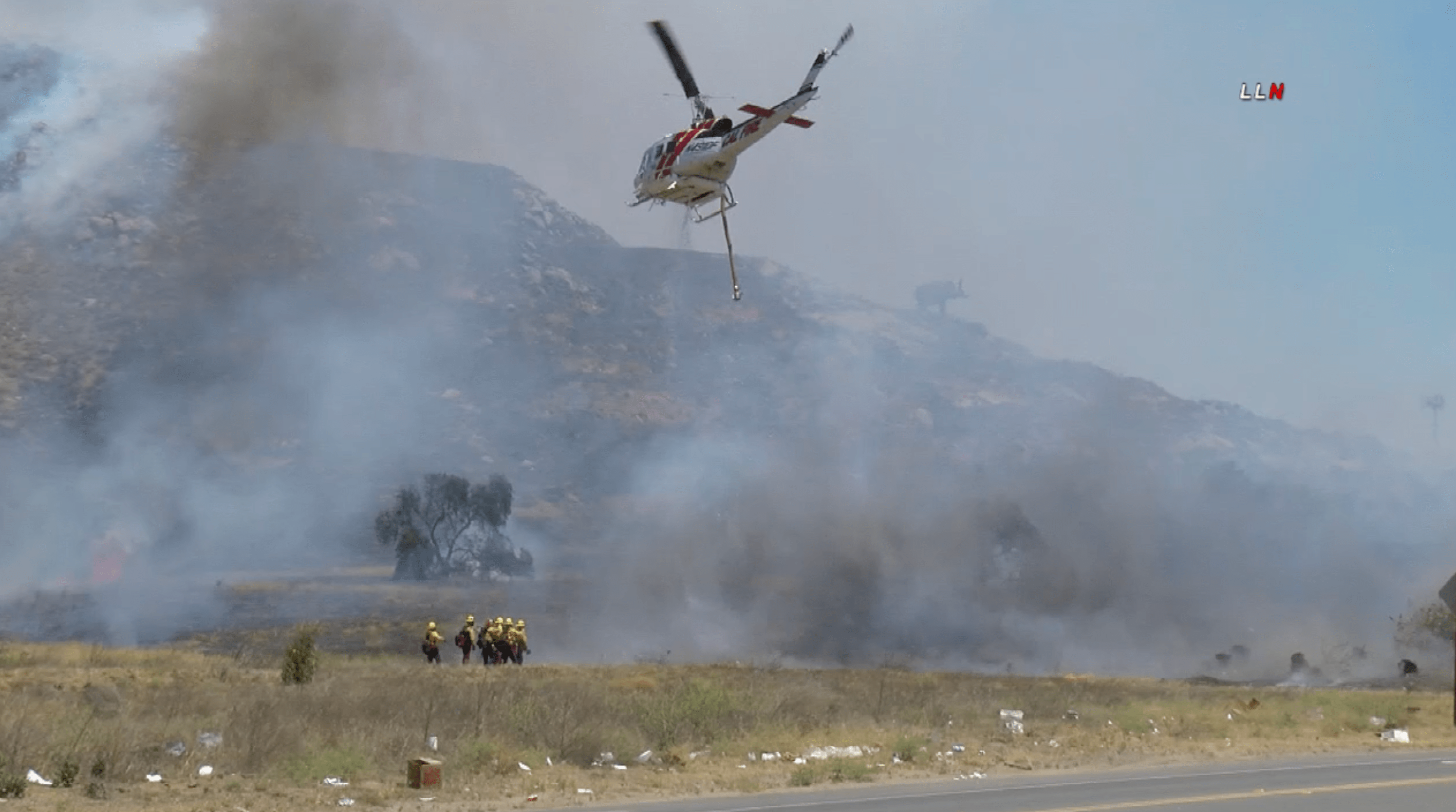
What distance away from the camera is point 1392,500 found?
111 metres

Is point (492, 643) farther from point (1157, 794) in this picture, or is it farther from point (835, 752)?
point (1157, 794)

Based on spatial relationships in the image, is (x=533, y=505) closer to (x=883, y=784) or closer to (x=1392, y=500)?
(x=1392, y=500)

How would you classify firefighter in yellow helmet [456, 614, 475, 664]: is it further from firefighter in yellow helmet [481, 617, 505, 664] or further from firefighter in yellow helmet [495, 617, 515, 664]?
firefighter in yellow helmet [495, 617, 515, 664]

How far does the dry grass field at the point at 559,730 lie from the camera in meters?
22.2

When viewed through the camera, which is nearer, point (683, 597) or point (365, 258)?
point (683, 597)

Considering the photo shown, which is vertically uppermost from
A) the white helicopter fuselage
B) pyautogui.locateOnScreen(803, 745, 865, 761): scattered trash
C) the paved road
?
the white helicopter fuselage

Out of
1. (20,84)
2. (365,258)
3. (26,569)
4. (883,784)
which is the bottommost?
(883,784)

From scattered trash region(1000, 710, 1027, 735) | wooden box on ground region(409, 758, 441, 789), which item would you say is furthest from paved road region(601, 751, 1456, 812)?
scattered trash region(1000, 710, 1027, 735)

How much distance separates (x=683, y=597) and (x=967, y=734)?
5444 centimetres

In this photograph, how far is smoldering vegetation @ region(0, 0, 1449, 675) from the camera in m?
80.2

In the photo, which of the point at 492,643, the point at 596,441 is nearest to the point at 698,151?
the point at 492,643

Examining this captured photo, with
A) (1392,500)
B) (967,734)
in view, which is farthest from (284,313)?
(967,734)

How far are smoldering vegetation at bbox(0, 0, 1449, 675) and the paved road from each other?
43289 mm

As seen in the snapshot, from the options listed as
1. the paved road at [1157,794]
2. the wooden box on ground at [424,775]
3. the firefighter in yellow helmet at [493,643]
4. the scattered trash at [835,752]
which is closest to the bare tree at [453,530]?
the firefighter in yellow helmet at [493,643]
